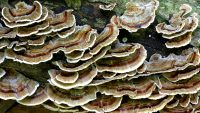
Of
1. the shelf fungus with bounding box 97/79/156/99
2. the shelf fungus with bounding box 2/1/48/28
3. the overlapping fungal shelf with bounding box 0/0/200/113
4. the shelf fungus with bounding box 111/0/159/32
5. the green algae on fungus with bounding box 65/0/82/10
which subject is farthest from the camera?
the green algae on fungus with bounding box 65/0/82/10

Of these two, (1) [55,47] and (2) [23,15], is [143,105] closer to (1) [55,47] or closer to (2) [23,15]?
(1) [55,47]

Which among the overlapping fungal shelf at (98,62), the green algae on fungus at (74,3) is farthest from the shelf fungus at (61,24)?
the green algae on fungus at (74,3)

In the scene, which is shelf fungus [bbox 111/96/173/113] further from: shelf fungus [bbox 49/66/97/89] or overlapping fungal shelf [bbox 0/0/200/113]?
shelf fungus [bbox 49/66/97/89]

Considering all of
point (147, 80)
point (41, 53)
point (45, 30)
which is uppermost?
point (45, 30)

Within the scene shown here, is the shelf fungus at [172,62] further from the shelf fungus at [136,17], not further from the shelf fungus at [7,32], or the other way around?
the shelf fungus at [7,32]

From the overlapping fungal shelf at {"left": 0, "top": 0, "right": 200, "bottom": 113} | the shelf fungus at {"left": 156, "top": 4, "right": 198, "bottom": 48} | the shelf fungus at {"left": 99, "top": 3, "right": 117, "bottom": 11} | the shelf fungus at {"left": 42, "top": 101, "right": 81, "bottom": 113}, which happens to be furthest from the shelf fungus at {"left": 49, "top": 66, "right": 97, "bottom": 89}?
the shelf fungus at {"left": 156, "top": 4, "right": 198, "bottom": 48}

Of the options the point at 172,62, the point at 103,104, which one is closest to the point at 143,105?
the point at 103,104

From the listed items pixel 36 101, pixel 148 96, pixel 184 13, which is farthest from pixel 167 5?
pixel 36 101

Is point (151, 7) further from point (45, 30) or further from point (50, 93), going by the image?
point (50, 93)
